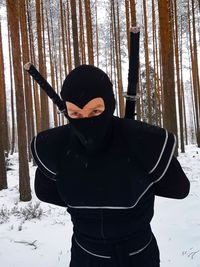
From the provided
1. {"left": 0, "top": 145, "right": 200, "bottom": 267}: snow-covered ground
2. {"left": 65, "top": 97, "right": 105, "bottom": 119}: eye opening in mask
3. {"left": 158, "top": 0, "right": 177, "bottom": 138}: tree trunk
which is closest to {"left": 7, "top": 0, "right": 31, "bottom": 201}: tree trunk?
{"left": 0, "top": 145, "right": 200, "bottom": 267}: snow-covered ground

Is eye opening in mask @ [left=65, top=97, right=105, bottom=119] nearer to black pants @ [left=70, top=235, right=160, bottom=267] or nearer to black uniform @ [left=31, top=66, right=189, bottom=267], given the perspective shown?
black uniform @ [left=31, top=66, right=189, bottom=267]

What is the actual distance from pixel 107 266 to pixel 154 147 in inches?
25.0

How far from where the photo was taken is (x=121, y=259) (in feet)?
4.56

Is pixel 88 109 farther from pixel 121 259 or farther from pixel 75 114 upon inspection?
pixel 121 259

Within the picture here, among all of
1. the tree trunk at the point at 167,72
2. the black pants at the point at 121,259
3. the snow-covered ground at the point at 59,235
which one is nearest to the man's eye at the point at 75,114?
the black pants at the point at 121,259

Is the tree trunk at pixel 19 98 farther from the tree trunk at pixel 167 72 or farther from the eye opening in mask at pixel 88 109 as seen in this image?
the eye opening in mask at pixel 88 109

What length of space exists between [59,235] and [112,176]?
12.1 feet

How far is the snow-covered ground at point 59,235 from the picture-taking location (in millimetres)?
3742

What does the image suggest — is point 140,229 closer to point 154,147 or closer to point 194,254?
point 154,147

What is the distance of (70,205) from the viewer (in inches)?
58.6

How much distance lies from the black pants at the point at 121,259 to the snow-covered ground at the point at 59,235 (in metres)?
2.22

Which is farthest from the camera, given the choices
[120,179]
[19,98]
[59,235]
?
[19,98]

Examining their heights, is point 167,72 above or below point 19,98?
above

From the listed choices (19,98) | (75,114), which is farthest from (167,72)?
(75,114)
